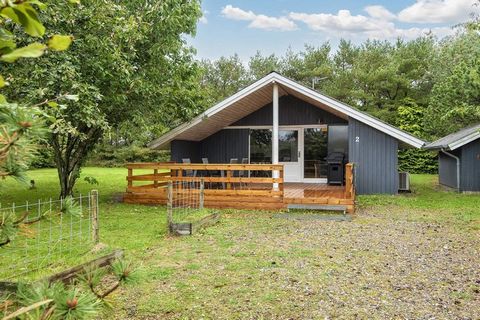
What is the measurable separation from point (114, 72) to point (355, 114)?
6.73 m

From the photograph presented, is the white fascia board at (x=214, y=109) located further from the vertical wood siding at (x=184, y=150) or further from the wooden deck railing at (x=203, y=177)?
the wooden deck railing at (x=203, y=177)

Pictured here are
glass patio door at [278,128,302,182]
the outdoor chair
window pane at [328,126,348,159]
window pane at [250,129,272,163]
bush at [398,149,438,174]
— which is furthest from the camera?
bush at [398,149,438,174]

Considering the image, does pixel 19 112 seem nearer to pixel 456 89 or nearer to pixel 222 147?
pixel 222 147

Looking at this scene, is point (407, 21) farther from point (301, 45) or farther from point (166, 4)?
point (166, 4)

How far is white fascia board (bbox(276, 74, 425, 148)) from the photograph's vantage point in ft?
36.9

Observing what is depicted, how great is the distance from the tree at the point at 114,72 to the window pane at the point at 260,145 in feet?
10.4

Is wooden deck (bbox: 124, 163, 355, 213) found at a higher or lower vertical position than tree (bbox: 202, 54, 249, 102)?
lower

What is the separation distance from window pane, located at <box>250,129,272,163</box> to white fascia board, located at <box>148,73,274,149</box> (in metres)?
2.89

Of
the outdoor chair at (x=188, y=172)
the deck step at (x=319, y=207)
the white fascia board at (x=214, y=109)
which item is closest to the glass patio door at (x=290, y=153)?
the white fascia board at (x=214, y=109)

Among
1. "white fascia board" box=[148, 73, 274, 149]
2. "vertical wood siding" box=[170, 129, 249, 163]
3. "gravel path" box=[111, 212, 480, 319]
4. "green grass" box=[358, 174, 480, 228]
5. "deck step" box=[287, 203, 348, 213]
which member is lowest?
"gravel path" box=[111, 212, 480, 319]

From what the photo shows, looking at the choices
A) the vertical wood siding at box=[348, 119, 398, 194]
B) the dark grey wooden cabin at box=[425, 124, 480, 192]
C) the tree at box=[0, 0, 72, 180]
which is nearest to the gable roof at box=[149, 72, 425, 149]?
the vertical wood siding at box=[348, 119, 398, 194]

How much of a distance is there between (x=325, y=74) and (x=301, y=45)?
553cm

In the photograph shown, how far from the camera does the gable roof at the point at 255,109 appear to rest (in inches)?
444

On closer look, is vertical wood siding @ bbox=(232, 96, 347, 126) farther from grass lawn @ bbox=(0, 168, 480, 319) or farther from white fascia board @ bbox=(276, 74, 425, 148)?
grass lawn @ bbox=(0, 168, 480, 319)
